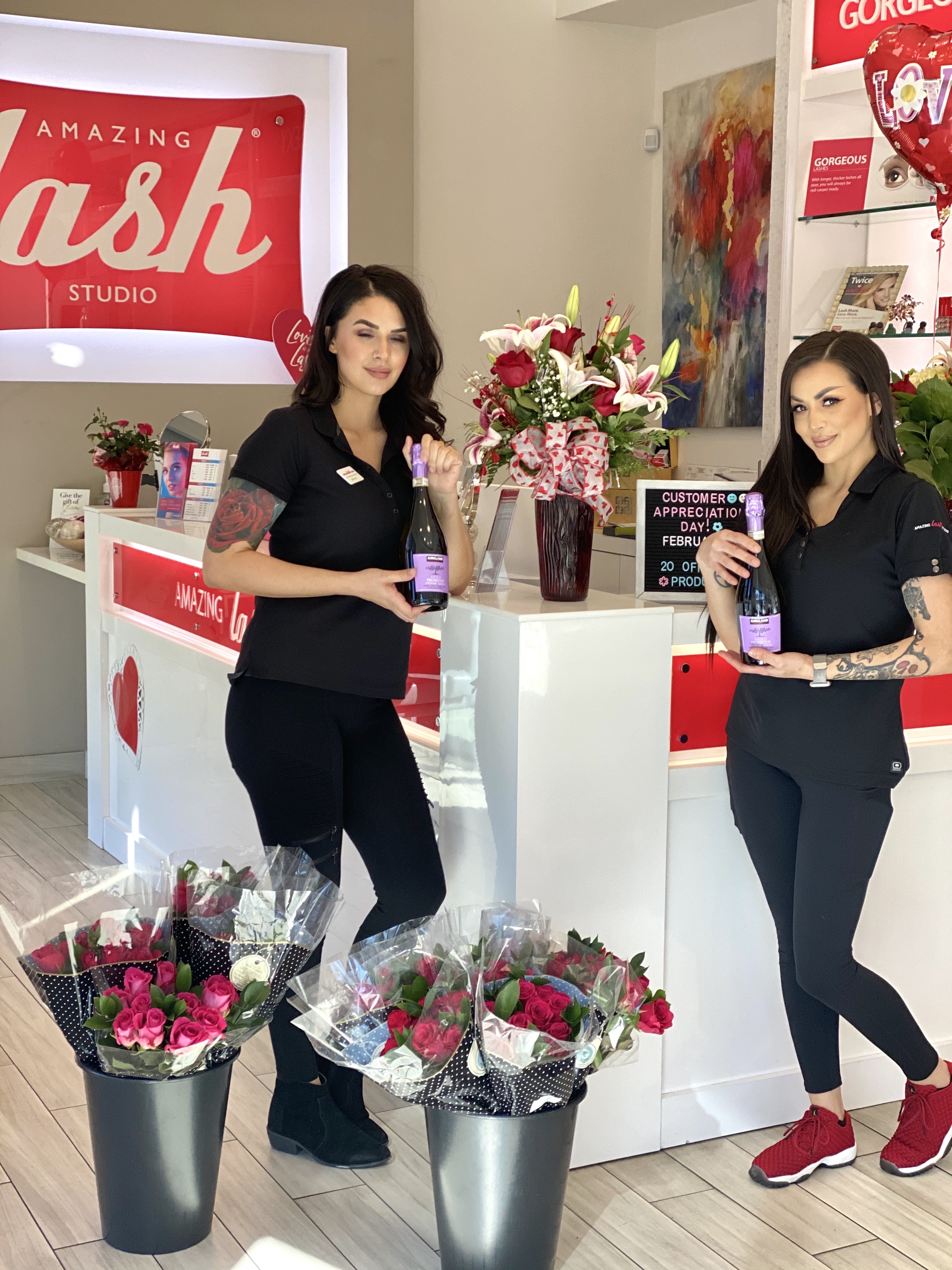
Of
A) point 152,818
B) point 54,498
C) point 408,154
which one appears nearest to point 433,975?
point 152,818

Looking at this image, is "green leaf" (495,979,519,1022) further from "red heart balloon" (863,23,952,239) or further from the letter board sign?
"red heart balloon" (863,23,952,239)

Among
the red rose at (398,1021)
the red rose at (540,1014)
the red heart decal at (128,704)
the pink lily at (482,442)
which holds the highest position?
the pink lily at (482,442)

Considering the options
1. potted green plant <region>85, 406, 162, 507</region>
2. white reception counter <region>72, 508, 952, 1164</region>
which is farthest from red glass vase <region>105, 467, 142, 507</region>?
white reception counter <region>72, 508, 952, 1164</region>

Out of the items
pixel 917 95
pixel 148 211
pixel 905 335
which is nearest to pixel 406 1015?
pixel 917 95

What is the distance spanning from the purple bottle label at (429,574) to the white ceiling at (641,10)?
15.0ft

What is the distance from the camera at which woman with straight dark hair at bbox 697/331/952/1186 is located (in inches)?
97.7

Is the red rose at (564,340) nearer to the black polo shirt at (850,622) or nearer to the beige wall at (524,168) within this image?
the black polo shirt at (850,622)

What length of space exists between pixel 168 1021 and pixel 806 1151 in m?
1.31

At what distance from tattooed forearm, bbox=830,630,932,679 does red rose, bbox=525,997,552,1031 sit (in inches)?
31.0

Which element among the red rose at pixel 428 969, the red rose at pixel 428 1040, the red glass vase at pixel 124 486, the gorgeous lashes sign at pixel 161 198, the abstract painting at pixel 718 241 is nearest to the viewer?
the red rose at pixel 428 1040

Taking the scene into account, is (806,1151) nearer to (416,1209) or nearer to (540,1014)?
(416,1209)

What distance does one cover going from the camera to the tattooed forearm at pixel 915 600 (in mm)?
2424

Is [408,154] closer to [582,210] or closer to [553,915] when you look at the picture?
[582,210]

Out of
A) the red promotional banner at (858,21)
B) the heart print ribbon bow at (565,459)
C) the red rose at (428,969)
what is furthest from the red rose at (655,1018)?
the red promotional banner at (858,21)
